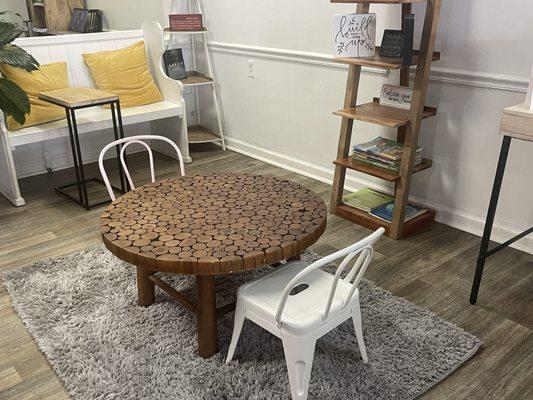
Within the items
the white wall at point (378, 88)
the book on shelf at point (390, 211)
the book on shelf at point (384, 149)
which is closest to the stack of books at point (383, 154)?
the book on shelf at point (384, 149)

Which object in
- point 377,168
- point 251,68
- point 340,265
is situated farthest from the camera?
point 251,68

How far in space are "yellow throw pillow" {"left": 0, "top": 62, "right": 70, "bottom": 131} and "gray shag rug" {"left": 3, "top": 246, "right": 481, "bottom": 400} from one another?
4.51 ft

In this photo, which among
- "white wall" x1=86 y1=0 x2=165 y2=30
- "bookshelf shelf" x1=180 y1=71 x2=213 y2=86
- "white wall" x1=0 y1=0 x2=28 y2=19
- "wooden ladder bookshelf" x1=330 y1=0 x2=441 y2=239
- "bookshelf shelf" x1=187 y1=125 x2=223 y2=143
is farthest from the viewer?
"white wall" x1=0 y1=0 x2=28 y2=19

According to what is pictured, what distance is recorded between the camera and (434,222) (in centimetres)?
316

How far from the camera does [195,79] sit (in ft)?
14.4

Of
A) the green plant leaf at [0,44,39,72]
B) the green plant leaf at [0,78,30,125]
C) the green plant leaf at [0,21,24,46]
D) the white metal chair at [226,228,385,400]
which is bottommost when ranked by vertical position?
the white metal chair at [226,228,385,400]

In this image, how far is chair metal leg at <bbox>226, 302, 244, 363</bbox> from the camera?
1.89 meters

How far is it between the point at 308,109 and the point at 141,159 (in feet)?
4.99

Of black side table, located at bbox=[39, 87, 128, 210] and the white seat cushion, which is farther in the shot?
the white seat cushion

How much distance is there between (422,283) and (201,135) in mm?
2569

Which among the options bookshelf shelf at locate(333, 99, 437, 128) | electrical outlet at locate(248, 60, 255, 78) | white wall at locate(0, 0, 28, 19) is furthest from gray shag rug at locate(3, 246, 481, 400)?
white wall at locate(0, 0, 28, 19)

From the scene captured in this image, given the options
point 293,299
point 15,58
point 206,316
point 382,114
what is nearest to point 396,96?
point 382,114

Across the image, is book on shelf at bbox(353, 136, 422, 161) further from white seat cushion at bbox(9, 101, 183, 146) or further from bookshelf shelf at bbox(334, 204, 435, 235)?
white seat cushion at bbox(9, 101, 183, 146)

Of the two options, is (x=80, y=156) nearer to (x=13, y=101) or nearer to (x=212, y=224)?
(x=13, y=101)
